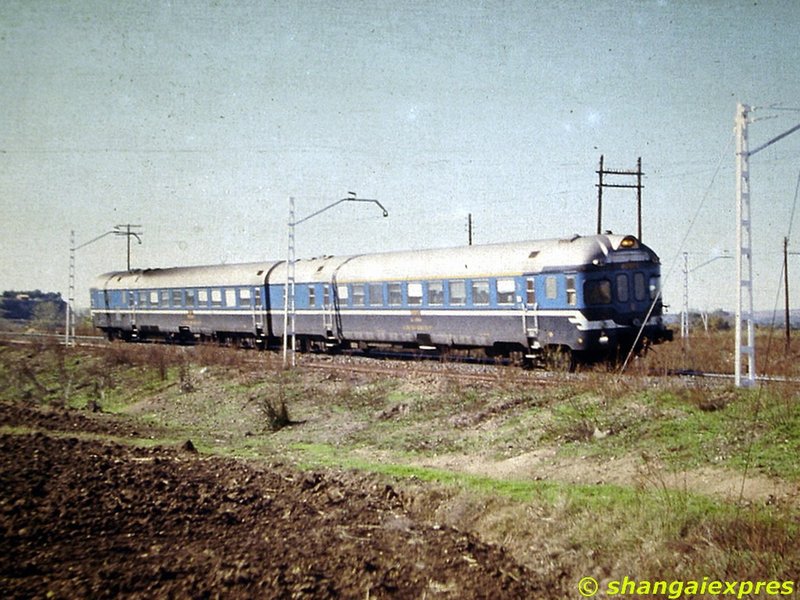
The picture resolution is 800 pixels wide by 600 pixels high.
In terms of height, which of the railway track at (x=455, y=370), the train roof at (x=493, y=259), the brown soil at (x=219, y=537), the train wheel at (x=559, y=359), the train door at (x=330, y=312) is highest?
the train roof at (x=493, y=259)

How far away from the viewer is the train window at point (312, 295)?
2994 centimetres

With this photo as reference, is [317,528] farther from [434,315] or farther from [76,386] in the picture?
[76,386]

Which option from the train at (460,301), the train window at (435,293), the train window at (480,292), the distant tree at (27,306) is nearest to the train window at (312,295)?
the train at (460,301)

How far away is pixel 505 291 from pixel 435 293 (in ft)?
10.4

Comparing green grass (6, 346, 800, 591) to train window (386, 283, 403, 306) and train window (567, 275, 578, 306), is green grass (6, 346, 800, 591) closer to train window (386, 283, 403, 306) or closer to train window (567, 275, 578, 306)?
train window (567, 275, 578, 306)

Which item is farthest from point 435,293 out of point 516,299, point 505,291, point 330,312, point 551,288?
point 330,312

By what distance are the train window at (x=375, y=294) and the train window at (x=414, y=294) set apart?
5.33 ft

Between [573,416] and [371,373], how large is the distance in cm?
913

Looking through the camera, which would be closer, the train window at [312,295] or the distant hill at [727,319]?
the train window at [312,295]

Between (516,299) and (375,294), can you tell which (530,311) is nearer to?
(516,299)

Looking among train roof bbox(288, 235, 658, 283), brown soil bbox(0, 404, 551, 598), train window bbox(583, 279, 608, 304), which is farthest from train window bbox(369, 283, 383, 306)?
brown soil bbox(0, 404, 551, 598)

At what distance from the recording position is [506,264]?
21828 mm

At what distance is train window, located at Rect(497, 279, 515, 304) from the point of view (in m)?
21.5

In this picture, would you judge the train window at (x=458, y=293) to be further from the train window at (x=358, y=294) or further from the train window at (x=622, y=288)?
the train window at (x=622, y=288)
